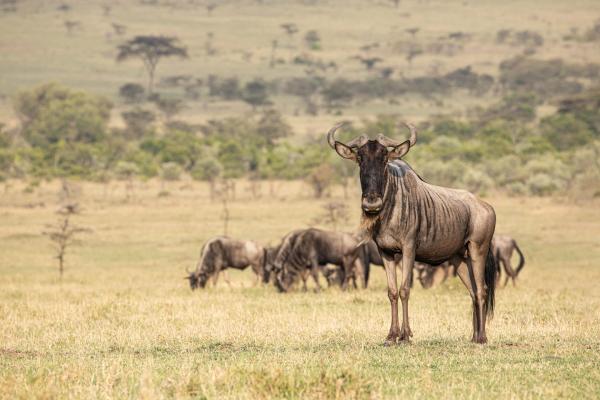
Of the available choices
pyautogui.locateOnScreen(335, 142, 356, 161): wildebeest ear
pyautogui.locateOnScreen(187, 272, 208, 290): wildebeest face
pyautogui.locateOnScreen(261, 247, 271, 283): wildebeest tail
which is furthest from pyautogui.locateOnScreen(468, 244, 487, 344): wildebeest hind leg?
pyautogui.locateOnScreen(261, 247, 271, 283): wildebeest tail

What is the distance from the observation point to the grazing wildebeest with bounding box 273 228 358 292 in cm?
2164

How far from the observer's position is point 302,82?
115m

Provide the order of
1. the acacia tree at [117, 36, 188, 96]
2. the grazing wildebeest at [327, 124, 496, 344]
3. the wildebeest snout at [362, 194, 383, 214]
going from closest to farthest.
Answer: the wildebeest snout at [362, 194, 383, 214] < the grazing wildebeest at [327, 124, 496, 344] < the acacia tree at [117, 36, 188, 96]

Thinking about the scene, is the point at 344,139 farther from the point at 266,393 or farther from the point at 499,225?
the point at 266,393

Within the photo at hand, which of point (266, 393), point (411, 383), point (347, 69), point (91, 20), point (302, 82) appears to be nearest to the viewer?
point (266, 393)

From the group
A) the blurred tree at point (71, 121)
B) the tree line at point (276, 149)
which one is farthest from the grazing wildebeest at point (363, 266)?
the blurred tree at point (71, 121)

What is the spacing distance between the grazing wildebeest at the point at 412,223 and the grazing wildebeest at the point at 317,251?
10589 mm

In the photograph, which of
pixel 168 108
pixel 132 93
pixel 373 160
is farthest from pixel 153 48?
pixel 373 160

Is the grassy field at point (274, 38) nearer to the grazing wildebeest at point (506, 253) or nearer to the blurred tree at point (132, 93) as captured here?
the blurred tree at point (132, 93)

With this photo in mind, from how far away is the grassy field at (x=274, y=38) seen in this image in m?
120

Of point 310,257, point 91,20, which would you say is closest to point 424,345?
point 310,257

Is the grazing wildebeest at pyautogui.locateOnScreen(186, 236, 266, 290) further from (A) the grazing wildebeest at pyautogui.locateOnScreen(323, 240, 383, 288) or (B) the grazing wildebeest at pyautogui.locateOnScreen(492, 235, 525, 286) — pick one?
(B) the grazing wildebeest at pyautogui.locateOnScreen(492, 235, 525, 286)

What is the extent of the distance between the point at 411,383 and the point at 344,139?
6233cm

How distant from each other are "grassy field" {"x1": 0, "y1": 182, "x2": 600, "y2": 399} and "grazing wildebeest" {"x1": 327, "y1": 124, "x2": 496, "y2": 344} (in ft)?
1.81
